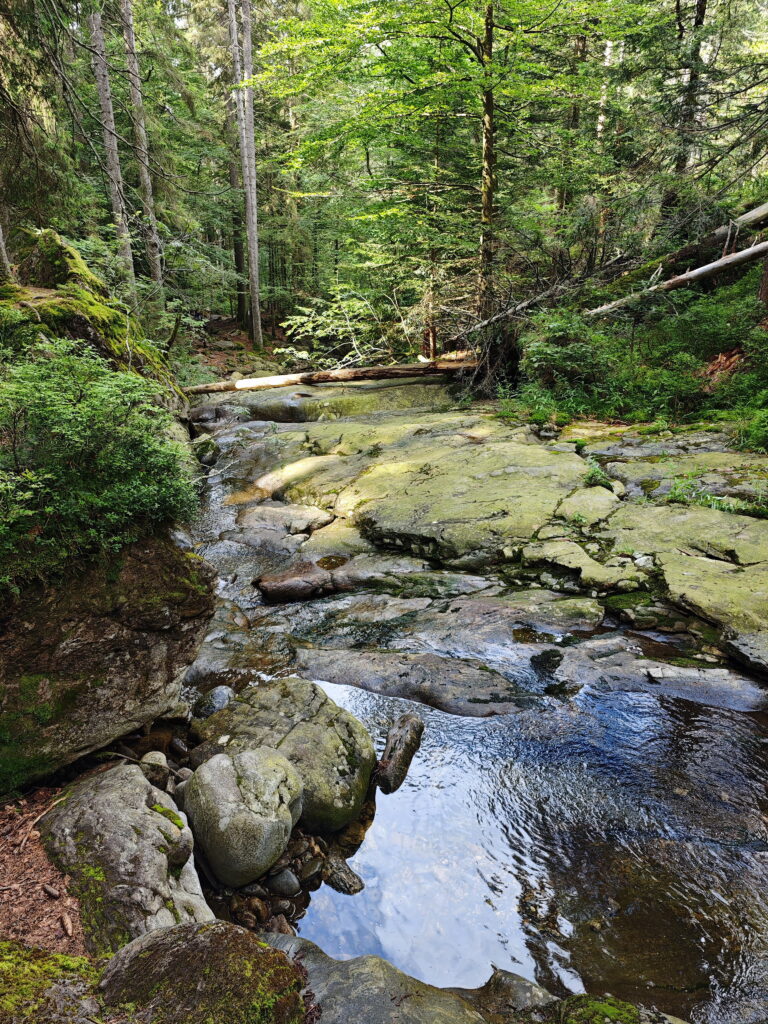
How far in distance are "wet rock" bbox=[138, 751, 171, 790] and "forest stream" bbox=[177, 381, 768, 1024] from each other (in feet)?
3.84

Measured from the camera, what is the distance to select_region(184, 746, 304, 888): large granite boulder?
9.66 feet

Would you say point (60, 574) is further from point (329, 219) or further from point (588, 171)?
point (329, 219)

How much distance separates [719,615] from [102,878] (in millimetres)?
4943

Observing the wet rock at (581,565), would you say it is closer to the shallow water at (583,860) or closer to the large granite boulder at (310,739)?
the shallow water at (583,860)

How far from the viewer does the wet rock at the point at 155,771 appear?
10.6 feet

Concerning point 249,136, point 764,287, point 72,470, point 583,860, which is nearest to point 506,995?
point 583,860

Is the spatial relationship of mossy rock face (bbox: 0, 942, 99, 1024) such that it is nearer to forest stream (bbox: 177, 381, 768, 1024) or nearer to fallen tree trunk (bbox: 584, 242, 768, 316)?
forest stream (bbox: 177, 381, 768, 1024)

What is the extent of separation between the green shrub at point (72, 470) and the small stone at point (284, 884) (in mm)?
2242

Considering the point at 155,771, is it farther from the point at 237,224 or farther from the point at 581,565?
the point at 237,224

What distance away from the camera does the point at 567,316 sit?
11.0 meters

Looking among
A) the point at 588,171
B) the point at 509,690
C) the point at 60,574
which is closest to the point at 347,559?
the point at 509,690

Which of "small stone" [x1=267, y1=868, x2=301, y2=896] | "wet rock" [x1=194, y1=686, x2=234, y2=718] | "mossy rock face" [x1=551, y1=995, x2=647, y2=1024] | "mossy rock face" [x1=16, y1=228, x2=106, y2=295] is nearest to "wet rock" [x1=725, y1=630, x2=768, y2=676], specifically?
"mossy rock face" [x1=551, y1=995, x2=647, y2=1024]

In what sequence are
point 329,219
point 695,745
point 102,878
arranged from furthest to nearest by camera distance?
point 329,219 → point 695,745 → point 102,878

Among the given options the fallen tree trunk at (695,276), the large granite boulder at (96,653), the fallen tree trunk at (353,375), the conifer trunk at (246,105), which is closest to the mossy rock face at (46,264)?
the fallen tree trunk at (353,375)
